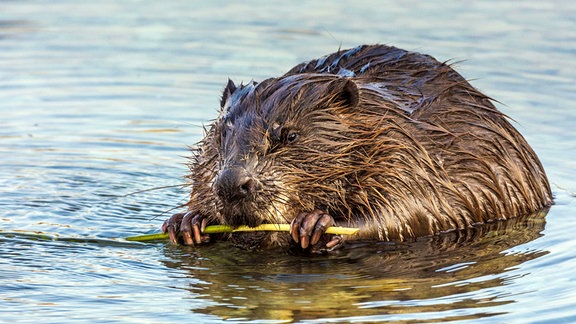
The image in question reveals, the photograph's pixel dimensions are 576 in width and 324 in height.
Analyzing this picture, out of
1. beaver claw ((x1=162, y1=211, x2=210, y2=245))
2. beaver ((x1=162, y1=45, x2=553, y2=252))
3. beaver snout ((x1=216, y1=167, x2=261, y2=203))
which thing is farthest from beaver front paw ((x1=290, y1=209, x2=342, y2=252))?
beaver claw ((x1=162, y1=211, x2=210, y2=245))

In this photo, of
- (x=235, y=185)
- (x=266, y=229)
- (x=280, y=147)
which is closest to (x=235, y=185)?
(x=235, y=185)

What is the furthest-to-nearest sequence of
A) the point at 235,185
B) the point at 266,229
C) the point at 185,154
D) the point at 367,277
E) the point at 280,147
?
the point at 185,154 → the point at 280,147 → the point at 266,229 → the point at 367,277 → the point at 235,185

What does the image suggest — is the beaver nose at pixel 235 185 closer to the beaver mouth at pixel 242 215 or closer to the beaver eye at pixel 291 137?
the beaver mouth at pixel 242 215

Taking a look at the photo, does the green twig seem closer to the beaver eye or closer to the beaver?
the beaver

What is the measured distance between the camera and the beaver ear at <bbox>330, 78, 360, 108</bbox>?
6.29m

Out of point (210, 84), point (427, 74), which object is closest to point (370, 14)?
point (210, 84)

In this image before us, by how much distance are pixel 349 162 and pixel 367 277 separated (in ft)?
2.23

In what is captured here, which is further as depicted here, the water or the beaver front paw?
the beaver front paw

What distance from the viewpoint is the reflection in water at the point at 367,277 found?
17.3ft

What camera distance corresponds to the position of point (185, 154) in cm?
866

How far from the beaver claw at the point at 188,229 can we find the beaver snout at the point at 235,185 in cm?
60

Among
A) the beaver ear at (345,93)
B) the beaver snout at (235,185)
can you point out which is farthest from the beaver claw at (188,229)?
the beaver ear at (345,93)

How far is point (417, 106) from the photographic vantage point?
673 centimetres

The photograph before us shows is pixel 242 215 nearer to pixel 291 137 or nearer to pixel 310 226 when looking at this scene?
pixel 310 226
